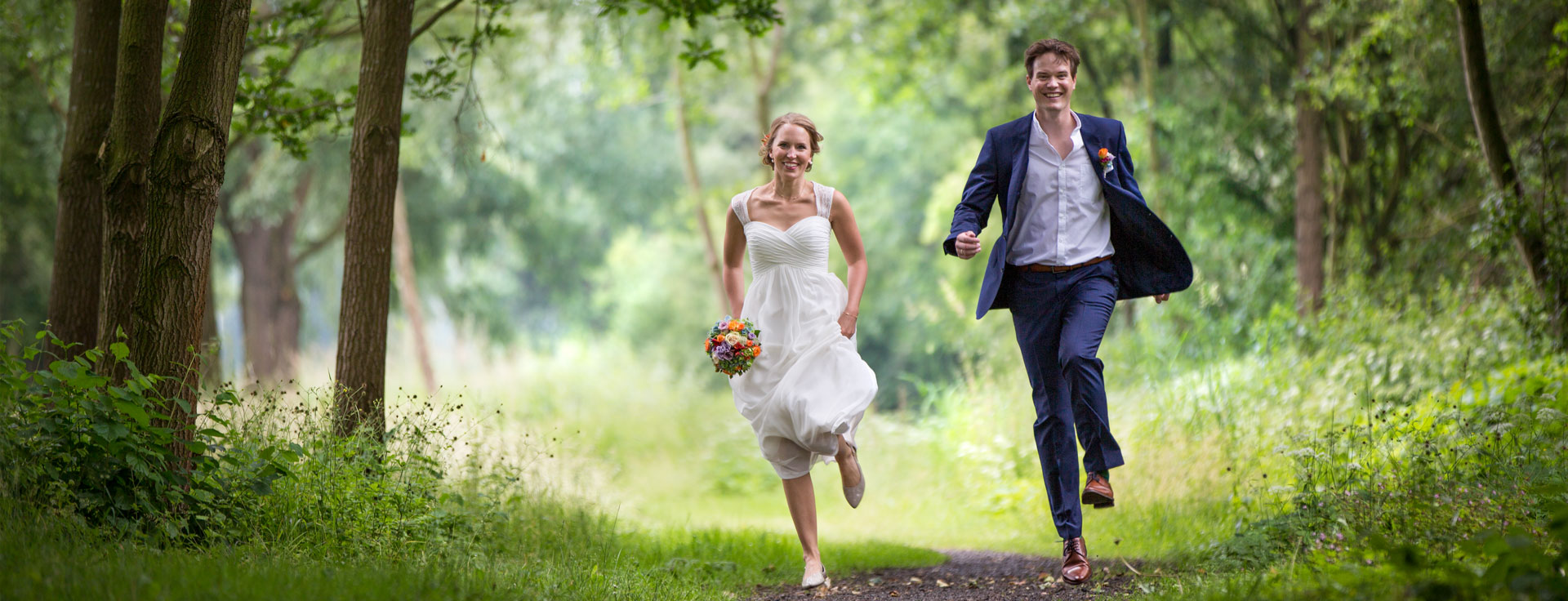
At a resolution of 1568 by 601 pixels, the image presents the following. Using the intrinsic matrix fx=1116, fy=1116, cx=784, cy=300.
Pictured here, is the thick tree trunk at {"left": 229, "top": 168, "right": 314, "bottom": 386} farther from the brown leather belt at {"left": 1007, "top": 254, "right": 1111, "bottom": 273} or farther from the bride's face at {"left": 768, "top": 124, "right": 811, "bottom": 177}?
the brown leather belt at {"left": 1007, "top": 254, "right": 1111, "bottom": 273}

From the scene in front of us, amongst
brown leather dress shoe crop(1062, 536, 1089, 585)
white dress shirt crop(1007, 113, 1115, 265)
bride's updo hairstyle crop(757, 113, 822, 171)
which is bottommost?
brown leather dress shoe crop(1062, 536, 1089, 585)

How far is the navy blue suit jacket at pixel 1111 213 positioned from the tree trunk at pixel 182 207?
118 inches

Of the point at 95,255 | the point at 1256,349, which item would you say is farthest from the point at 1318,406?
the point at 95,255

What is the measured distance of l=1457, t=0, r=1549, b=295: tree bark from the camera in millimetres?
6359

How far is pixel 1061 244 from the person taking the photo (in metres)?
4.89

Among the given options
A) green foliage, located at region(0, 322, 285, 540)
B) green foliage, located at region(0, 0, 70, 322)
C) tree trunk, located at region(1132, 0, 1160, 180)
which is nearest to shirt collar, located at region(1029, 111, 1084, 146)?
green foliage, located at region(0, 322, 285, 540)

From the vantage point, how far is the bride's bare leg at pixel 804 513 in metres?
5.13

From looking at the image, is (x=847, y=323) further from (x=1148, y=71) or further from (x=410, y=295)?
(x=410, y=295)

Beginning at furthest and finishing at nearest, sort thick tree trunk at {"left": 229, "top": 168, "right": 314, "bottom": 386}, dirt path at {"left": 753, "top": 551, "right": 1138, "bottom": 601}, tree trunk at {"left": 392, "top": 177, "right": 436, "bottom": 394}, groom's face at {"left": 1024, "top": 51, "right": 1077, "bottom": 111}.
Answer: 1. thick tree trunk at {"left": 229, "top": 168, "right": 314, "bottom": 386}
2. tree trunk at {"left": 392, "top": 177, "right": 436, "bottom": 394}
3. groom's face at {"left": 1024, "top": 51, "right": 1077, "bottom": 111}
4. dirt path at {"left": 753, "top": 551, "right": 1138, "bottom": 601}

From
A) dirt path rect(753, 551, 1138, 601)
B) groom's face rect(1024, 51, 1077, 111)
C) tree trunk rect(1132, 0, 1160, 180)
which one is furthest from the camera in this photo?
tree trunk rect(1132, 0, 1160, 180)

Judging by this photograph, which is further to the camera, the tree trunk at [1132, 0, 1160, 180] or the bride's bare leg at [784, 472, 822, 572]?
the tree trunk at [1132, 0, 1160, 180]

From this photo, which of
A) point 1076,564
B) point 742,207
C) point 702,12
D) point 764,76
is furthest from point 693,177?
point 1076,564

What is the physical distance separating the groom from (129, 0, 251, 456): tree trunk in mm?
2987

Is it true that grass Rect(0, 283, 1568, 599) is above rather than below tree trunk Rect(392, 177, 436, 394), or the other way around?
below
